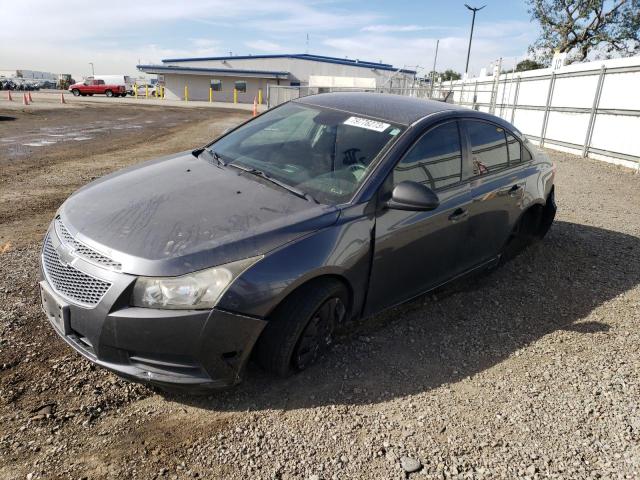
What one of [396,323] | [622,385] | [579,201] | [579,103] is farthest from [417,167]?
[579,103]

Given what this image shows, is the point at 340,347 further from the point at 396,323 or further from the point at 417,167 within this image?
the point at 417,167

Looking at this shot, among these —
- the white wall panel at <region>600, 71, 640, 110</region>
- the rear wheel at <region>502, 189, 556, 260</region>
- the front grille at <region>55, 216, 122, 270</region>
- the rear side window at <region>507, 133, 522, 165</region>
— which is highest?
the white wall panel at <region>600, 71, 640, 110</region>

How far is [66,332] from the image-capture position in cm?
249

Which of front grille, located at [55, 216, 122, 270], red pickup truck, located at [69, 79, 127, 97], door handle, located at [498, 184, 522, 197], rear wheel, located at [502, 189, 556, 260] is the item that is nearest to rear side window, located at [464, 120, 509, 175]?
door handle, located at [498, 184, 522, 197]

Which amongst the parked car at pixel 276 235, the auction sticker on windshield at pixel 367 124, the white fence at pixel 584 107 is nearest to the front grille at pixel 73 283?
the parked car at pixel 276 235

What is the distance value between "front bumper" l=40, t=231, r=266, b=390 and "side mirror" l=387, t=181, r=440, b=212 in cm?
117

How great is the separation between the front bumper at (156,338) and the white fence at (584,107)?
36.6 feet

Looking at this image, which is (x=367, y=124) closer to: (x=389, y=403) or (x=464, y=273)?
(x=464, y=273)

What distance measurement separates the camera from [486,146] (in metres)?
4.02

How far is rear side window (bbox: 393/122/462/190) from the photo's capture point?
325cm

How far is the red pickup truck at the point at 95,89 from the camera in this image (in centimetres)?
4922

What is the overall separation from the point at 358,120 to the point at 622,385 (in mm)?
2587

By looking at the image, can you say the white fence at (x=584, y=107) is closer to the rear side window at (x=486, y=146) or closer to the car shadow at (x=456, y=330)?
the car shadow at (x=456, y=330)

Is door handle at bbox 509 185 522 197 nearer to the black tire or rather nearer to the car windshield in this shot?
the car windshield
